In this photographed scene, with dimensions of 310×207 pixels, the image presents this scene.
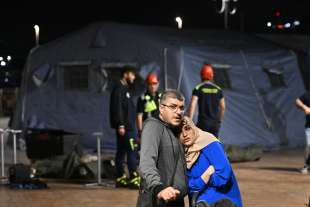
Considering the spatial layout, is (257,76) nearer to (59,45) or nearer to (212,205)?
(59,45)

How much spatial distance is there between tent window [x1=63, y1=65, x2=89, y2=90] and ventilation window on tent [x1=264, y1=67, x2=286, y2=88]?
4359 millimetres

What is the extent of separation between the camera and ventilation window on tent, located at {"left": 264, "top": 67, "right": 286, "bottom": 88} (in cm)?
1771

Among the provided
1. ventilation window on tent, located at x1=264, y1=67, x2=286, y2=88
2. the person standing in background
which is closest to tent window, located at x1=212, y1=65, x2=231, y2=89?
ventilation window on tent, located at x1=264, y1=67, x2=286, y2=88

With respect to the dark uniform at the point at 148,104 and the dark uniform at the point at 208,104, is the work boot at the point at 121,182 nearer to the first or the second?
the dark uniform at the point at 148,104

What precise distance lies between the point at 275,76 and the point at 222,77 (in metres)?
1.83

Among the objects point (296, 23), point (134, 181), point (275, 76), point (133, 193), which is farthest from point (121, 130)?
point (296, 23)

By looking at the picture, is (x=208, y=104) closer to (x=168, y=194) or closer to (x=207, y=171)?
(x=207, y=171)

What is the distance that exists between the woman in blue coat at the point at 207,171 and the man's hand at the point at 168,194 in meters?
0.33

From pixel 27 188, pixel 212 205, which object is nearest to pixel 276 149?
pixel 27 188

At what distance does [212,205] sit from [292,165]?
9.55 m

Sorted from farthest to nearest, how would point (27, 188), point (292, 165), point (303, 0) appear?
point (303, 0) < point (292, 165) < point (27, 188)

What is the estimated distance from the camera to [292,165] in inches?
557

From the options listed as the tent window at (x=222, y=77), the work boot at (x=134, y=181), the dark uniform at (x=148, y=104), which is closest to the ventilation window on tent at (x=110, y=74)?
the tent window at (x=222, y=77)

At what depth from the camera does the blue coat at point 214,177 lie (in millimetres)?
4891
